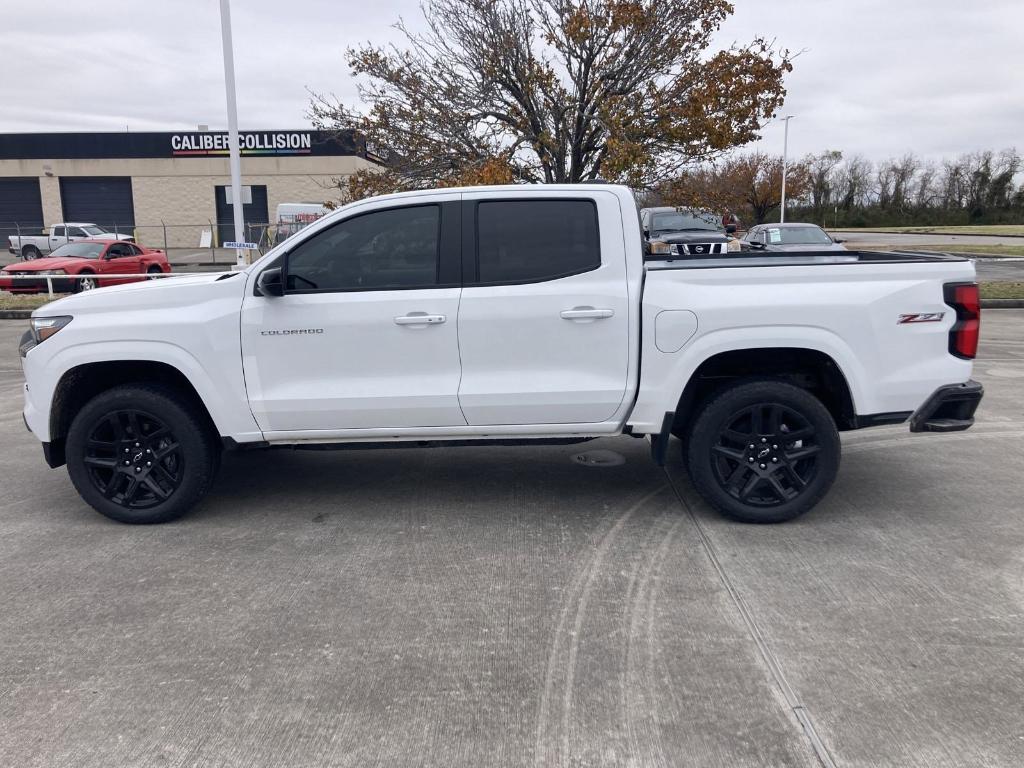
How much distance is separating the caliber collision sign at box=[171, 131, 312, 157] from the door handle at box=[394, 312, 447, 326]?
41.1 meters

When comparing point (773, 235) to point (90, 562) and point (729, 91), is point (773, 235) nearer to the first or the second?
point (729, 91)

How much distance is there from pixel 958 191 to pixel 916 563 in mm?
70780

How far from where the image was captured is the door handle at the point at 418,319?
15.7ft

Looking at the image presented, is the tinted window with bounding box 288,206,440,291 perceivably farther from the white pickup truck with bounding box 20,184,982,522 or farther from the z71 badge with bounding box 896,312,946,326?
the z71 badge with bounding box 896,312,946,326

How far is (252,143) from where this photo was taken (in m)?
43.7

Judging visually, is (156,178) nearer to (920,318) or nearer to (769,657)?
(920,318)

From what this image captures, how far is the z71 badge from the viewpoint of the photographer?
186 inches

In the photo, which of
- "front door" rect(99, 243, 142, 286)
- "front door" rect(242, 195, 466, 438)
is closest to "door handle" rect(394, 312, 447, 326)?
"front door" rect(242, 195, 466, 438)

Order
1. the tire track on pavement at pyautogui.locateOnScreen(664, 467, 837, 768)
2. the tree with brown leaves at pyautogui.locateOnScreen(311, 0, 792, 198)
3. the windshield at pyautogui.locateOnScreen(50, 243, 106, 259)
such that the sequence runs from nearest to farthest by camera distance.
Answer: the tire track on pavement at pyautogui.locateOnScreen(664, 467, 837, 768), the tree with brown leaves at pyautogui.locateOnScreen(311, 0, 792, 198), the windshield at pyautogui.locateOnScreen(50, 243, 106, 259)

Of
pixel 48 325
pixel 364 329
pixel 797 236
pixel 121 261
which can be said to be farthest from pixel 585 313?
pixel 121 261

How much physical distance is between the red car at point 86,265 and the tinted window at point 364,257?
1717cm

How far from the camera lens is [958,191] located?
65.5 m

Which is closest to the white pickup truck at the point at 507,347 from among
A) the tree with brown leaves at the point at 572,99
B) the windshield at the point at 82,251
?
the tree with brown leaves at the point at 572,99

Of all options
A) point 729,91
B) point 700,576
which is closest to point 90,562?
point 700,576
